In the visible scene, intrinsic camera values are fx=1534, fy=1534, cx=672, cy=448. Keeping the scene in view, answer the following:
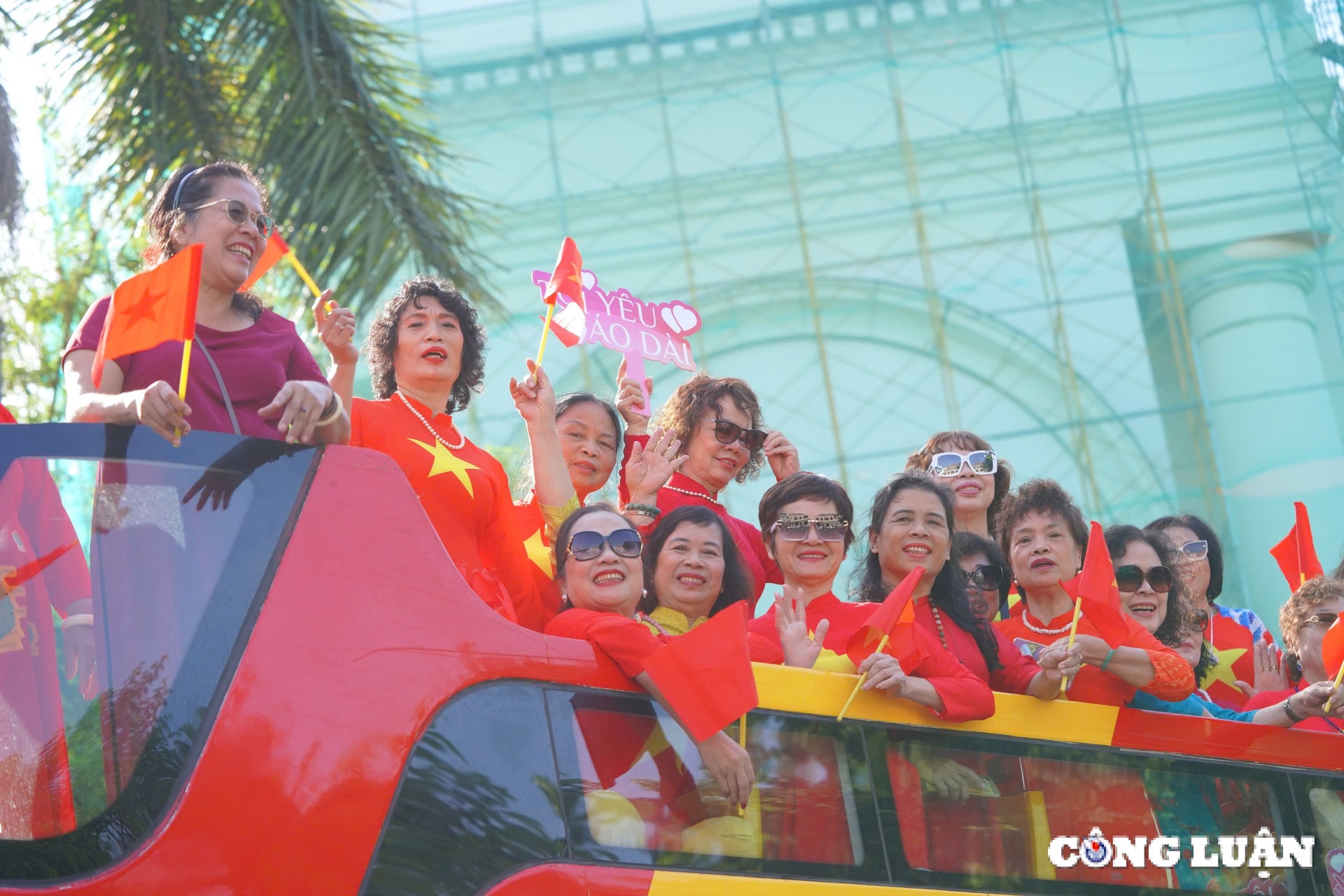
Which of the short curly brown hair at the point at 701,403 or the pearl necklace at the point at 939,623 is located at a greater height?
the short curly brown hair at the point at 701,403

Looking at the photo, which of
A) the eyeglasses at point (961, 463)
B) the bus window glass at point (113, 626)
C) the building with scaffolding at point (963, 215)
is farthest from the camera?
the building with scaffolding at point (963, 215)

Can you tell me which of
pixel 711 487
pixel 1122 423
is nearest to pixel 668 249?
pixel 1122 423

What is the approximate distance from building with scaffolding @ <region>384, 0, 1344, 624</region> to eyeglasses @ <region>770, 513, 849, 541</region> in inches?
407

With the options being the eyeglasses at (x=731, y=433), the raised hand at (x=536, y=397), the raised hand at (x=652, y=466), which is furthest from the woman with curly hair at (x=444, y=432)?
the eyeglasses at (x=731, y=433)

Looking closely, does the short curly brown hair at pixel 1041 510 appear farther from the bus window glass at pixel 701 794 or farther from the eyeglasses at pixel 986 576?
the bus window glass at pixel 701 794

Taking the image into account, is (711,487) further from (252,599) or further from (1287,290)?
(1287,290)

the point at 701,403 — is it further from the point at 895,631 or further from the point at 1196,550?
the point at 1196,550

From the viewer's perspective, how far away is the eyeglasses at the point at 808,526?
381cm

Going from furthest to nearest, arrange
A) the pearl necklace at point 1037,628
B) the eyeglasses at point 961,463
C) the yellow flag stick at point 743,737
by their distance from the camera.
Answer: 1. the eyeglasses at point 961,463
2. the pearl necklace at point 1037,628
3. the yellow flag stick at point 743,737

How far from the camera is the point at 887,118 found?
15.0 m

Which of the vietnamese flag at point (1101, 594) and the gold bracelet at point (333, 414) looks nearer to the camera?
the gold bracelet at point (333, 414)

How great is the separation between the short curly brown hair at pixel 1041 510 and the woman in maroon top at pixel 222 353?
217 centimetres

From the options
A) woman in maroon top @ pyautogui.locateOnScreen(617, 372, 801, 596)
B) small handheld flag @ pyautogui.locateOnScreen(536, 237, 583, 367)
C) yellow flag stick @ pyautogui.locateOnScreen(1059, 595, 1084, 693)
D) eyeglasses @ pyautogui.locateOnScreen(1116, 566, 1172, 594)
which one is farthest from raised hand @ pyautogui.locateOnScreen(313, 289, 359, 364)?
eyeglasses @ pyautogui.locateOnScreen(1116, 566, 1172, 594)

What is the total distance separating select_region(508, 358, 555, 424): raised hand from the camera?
3975mm
